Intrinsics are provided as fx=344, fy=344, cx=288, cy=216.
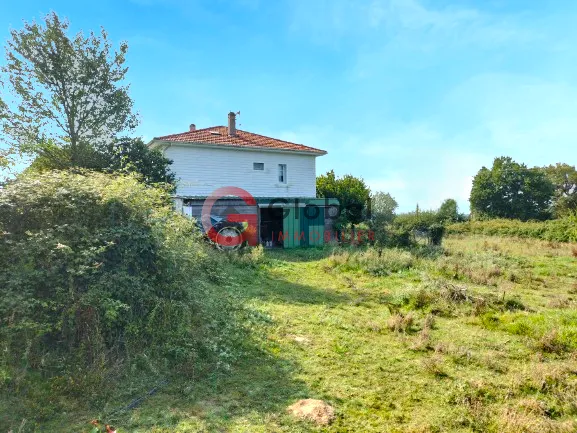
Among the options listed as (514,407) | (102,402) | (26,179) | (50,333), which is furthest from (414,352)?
(26,179)

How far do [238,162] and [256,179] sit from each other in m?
1.46

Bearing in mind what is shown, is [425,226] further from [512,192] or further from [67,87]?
[512,192]

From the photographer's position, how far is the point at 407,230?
54.3ft

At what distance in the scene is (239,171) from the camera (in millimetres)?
20188

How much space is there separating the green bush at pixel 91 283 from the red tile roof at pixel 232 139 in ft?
46.4

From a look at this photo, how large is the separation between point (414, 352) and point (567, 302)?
205 inches

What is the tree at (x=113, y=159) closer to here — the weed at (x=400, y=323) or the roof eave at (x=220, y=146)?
the roof eave at (x=220, y=146)

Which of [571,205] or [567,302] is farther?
[571,205]

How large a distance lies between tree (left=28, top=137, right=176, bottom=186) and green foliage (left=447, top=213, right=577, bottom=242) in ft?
77.2

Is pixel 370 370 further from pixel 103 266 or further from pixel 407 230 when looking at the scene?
pixel 407 230

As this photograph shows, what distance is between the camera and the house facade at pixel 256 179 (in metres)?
18.6

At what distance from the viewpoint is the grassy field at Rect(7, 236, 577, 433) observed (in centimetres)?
343
